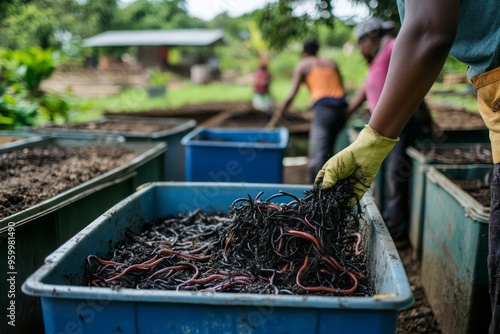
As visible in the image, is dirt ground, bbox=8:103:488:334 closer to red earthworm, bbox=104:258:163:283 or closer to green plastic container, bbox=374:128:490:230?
green plastic container, bbox=374:128:490:230

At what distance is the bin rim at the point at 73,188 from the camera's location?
227cm

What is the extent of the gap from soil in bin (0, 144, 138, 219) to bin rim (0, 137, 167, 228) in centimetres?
12

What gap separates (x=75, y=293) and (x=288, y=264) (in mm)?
878

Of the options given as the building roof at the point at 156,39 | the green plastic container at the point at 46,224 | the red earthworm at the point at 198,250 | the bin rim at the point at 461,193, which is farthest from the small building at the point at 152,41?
the red earthworm at the point at 198,250

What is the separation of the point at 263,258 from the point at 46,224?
1333mm

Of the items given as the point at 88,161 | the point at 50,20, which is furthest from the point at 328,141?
the point at 50,20

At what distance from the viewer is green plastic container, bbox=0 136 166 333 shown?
2.25m

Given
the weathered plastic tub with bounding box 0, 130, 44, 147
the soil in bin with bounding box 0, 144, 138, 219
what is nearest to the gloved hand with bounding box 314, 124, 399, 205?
the soil in bin with bounding box 0, 144, 138, 219

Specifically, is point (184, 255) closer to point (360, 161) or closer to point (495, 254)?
point (360, 161)

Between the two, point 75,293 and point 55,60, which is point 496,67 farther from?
point 55,60

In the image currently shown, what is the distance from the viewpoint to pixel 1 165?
12.5ft

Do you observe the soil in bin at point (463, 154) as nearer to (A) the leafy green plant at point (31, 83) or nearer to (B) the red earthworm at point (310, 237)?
(B) the red earthworm at point (310, 237)

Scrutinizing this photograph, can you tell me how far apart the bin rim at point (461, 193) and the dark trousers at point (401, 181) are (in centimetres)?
82

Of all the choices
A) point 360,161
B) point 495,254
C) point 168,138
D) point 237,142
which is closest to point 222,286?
point 360,161
